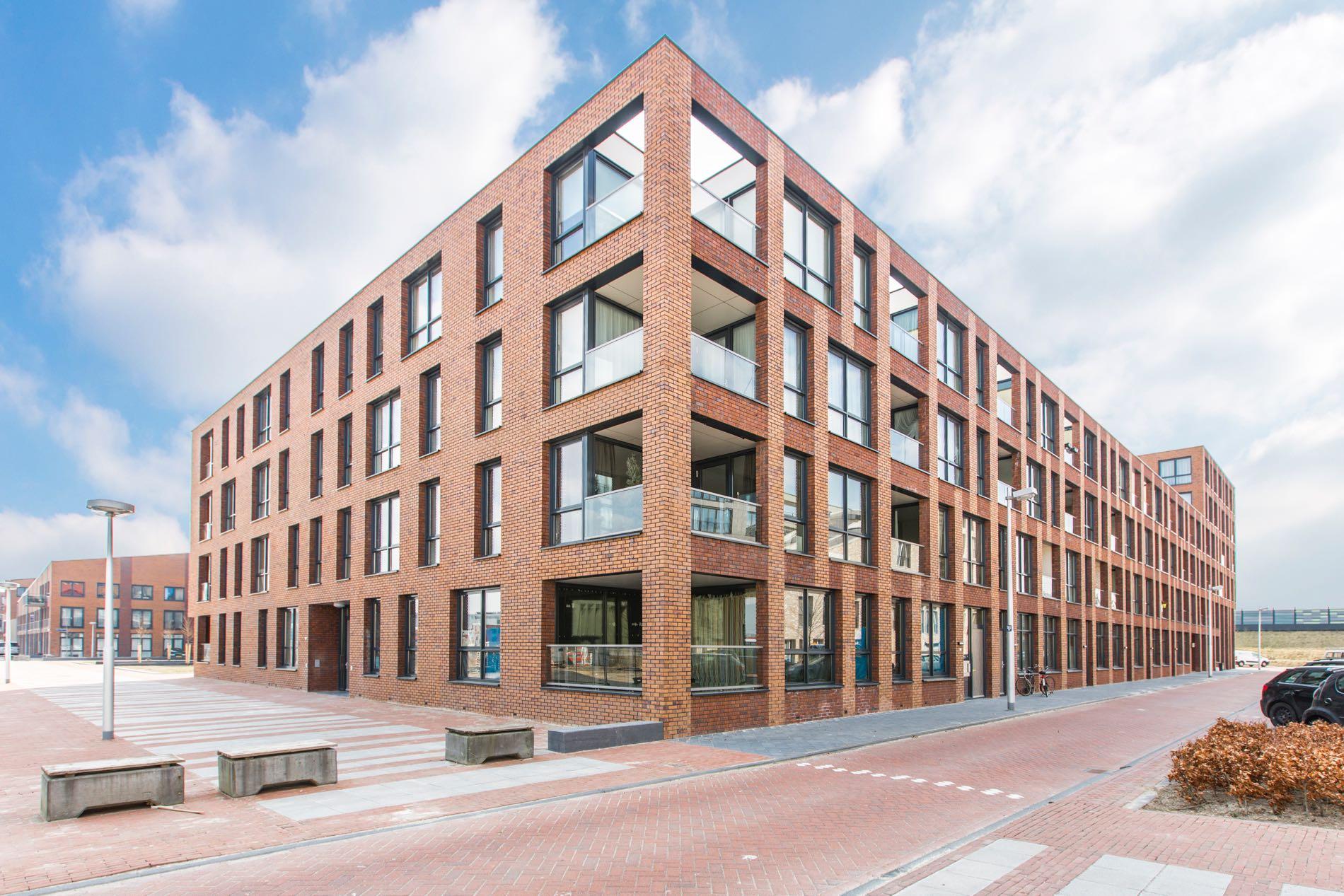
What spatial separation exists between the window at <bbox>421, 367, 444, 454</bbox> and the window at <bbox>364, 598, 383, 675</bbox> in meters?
5.09

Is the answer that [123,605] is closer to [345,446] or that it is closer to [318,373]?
[318,373]

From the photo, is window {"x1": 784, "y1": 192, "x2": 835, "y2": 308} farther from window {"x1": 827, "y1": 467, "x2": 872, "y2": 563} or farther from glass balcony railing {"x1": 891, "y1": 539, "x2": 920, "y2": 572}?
glass balcony railing {"x1": 891, "y1": 539, "x2": 920, "y2": 572}

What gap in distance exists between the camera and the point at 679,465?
15422mm

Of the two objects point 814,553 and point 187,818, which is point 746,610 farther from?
point 187,818

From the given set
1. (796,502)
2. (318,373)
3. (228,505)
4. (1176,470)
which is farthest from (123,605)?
(1176,470)

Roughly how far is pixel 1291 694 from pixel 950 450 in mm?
10798

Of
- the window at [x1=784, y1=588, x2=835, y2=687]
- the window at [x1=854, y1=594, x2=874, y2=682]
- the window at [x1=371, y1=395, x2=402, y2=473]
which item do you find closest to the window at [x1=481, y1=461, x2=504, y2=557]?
the window at [x1=371, y1=395, x2=402, y2=473]

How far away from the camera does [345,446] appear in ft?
90.6

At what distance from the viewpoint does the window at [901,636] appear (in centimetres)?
2245

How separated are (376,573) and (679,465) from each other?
13078 millimetres

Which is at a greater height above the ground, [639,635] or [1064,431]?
[1064,431]

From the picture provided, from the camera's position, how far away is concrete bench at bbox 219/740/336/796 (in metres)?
9.65

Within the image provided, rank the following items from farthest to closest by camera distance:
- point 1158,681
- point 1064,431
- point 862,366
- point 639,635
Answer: point 1158,681
point 1064,431
point 862,366
point 639,635

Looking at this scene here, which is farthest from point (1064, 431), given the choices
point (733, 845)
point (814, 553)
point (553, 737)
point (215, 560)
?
point (215, 560)
